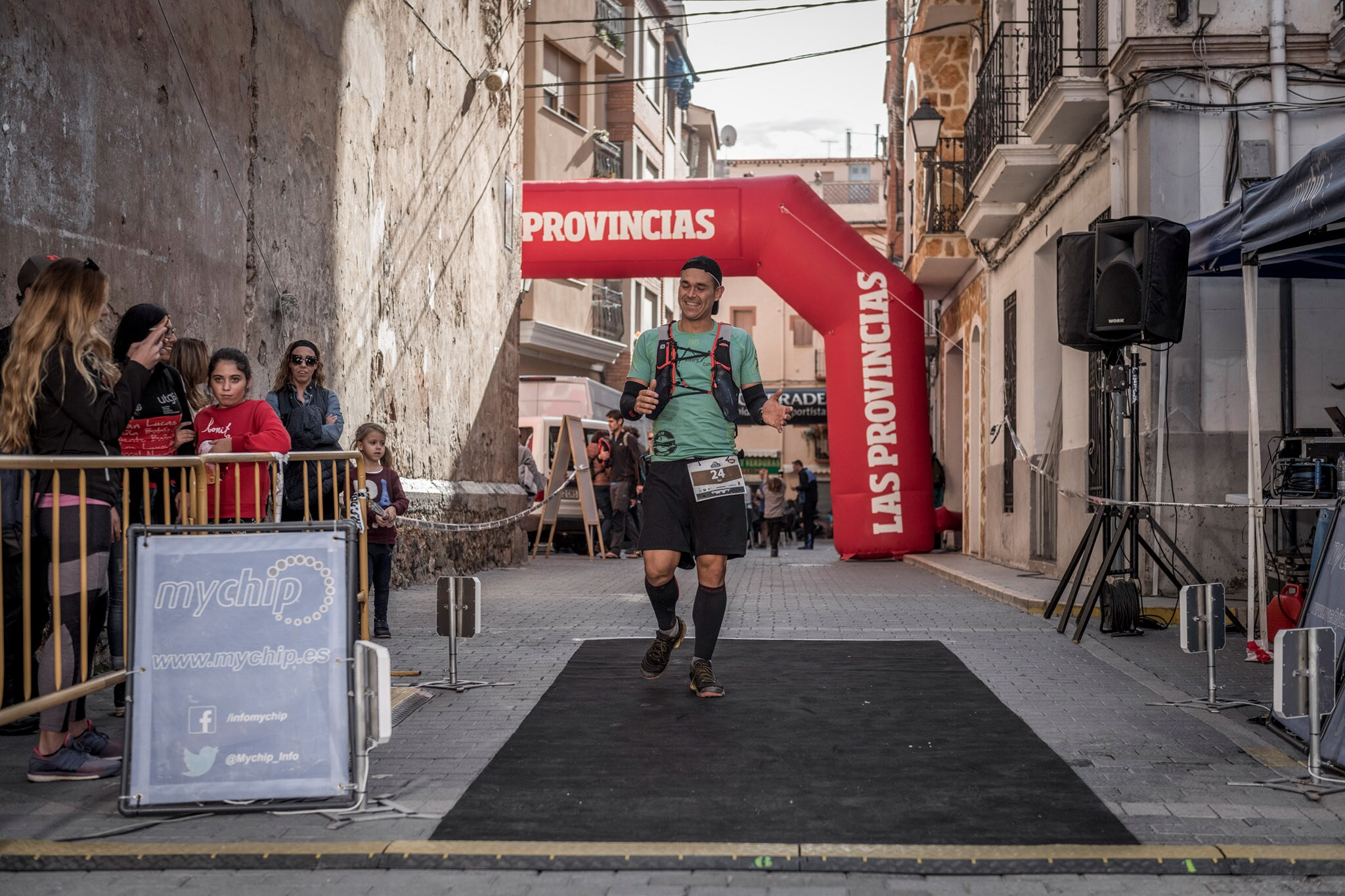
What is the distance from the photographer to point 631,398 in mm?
6691

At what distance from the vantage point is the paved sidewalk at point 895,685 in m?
4.17

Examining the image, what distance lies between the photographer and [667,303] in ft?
154

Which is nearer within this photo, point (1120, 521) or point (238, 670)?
point (238, 670)

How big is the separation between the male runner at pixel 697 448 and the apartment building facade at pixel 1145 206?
3808mm

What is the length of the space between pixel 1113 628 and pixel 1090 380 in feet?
14.0

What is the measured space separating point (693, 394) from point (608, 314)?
28316 mm

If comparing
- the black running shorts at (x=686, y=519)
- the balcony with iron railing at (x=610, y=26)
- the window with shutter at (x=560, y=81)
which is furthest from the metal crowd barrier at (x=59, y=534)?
the balcony with iron railing at (x=610, y=26)

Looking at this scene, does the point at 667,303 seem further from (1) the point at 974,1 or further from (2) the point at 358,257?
(2) the point at 358,257

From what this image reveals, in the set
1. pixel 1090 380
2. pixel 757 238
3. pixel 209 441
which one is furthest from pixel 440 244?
pixel 209 441

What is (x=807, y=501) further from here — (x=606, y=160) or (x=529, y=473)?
(x=606, y=160)

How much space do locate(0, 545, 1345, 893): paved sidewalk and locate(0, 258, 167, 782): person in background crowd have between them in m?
0.21

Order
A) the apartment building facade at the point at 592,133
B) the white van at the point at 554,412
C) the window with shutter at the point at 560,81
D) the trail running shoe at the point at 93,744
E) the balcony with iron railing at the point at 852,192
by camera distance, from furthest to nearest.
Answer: the balcony with iron railing at the point at 852,192 → the window with shutter at the point at 560,81 → the apartment building facade at the point at 592,133 → the white van at the point at 554,412 → the trail running shoe at the point at 93,744

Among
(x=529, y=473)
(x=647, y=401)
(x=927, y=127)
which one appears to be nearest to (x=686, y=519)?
(x=647, y=401)

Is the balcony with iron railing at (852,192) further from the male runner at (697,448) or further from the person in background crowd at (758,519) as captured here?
the male runner at (697,448)
